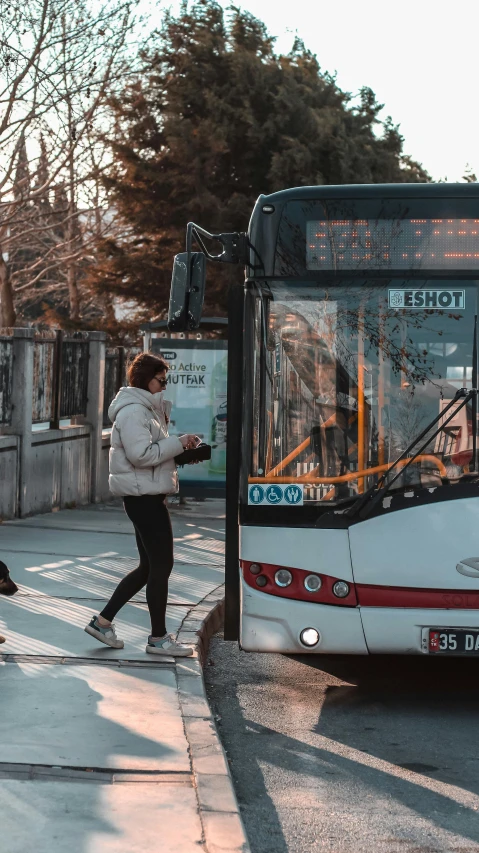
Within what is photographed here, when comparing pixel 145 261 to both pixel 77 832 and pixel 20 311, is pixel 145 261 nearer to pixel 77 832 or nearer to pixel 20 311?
pixel 20 311

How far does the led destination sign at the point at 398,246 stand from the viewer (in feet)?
21.8

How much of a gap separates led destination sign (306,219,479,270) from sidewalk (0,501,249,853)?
7.86ft

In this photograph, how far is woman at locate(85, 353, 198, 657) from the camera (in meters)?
7.10

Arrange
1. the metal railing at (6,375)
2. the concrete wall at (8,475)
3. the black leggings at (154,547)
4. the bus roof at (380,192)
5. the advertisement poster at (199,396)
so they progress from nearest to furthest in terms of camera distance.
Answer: the bus roof at (380,192)
the black leggings at (154,547)
the concrete wall at (8,475)
the metal railing at (6,375)
the advertisement poster at (199,396)

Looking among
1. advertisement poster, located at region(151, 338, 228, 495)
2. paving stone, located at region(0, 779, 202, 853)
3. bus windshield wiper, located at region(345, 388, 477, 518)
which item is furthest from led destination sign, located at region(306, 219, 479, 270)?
advertisement poster, located at region(151, 338, 228, 495)

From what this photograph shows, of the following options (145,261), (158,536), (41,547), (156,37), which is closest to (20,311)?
(145,261)

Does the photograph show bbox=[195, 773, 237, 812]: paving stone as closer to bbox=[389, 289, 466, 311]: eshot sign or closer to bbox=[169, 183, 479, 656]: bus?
bbox=[169, 183, 479, 656]: bus

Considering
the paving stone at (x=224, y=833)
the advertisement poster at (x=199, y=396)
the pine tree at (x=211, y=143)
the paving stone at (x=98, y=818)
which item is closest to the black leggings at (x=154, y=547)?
the paving stone at (x=98, y=818)

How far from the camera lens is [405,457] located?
6422 millimetres

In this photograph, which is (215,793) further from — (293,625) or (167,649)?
(167,649)

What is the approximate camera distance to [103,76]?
89.0 ft

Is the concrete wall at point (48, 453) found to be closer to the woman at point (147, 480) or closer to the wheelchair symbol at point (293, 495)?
the woman at point (147, 480)

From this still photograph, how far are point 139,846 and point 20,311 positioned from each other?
164 ft

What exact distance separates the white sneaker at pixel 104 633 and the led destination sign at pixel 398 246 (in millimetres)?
2405
